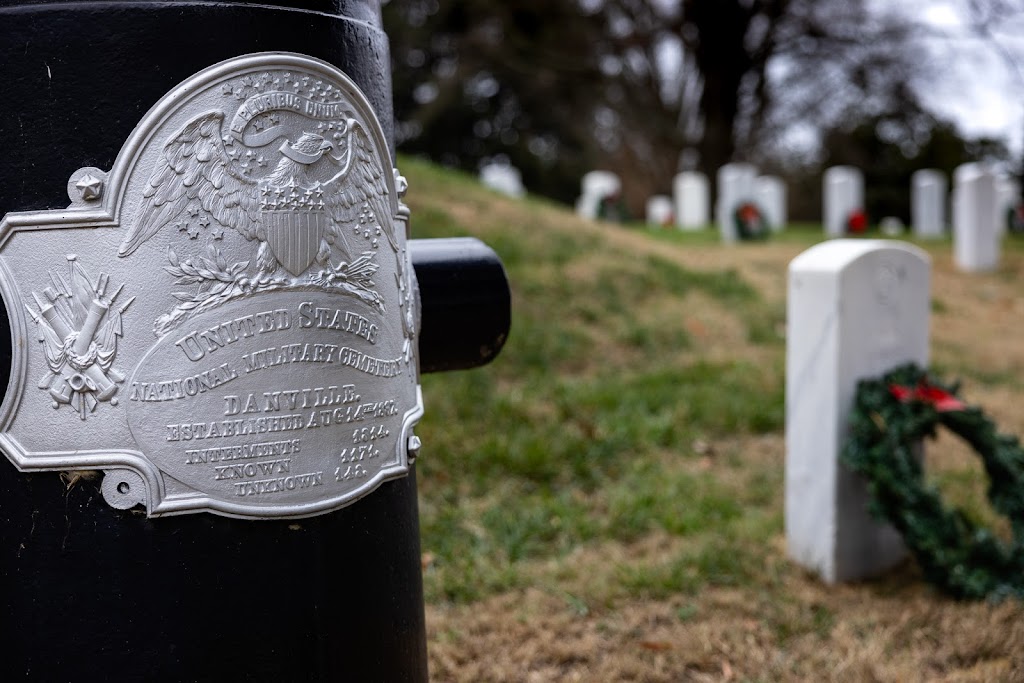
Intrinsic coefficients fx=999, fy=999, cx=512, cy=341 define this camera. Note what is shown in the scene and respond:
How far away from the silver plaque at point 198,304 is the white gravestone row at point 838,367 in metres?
2.28

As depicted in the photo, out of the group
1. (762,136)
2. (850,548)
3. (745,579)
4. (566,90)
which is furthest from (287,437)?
(762,136)

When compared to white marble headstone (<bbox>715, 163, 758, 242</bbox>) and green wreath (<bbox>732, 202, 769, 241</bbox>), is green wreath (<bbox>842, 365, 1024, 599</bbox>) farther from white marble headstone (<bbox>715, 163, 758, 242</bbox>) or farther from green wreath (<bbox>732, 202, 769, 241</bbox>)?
white marble headstone (<bbox>715, 163, 758, 242</bbox>)

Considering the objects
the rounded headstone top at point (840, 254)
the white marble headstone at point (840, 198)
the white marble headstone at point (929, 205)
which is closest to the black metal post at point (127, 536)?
the rounded headstone top at point (840, 254)

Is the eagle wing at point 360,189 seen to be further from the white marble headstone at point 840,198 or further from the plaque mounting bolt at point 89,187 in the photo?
the white marble headstone at point 840,198

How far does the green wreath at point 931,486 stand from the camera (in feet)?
10.8

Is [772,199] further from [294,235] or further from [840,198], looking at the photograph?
[294,235]

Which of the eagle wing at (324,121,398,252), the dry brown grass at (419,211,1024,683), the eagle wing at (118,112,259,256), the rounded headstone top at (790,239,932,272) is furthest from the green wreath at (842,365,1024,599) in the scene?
the eagle wing at (118,112,259,256)

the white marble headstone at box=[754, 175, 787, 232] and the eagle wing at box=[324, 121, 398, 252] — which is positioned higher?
the eagle wing at box=[324, 121, 398, 252]

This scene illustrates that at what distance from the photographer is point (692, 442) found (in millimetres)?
4969

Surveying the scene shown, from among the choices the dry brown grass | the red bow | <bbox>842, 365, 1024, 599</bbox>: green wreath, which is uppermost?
the red bow

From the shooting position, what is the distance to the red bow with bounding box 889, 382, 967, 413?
11.5ft

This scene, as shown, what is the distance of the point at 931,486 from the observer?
3.44 metres

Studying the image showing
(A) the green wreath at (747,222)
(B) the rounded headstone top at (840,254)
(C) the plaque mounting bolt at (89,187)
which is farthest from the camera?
(A) the green wreath at (747,222)

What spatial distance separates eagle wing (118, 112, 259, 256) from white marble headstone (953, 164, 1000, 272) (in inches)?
427
